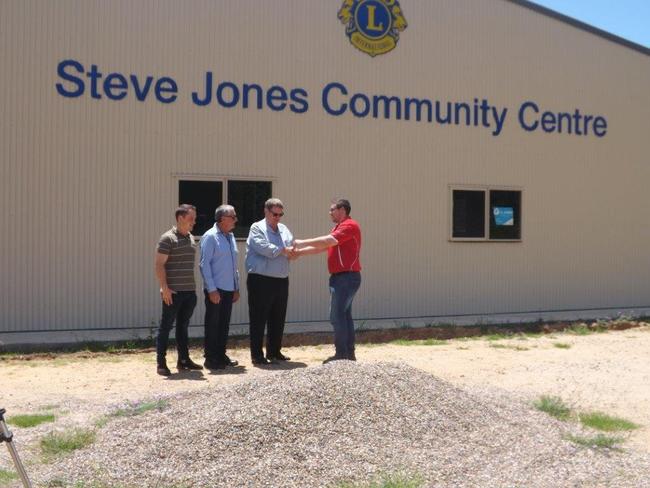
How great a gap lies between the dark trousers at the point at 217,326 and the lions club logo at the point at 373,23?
594cm

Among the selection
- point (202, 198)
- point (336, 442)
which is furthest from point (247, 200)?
point (336, 442)

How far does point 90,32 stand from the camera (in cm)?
1174

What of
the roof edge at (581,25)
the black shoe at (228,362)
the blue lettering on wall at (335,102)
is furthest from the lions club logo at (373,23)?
the black shoe at (228,362)

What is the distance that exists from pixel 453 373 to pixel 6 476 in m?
5.44

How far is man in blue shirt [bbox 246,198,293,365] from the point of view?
9336mm

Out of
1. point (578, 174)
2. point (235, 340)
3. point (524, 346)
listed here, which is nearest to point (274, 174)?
point (235, 340)

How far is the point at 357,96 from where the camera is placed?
13438 millimetres

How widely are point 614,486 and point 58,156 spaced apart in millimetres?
8925

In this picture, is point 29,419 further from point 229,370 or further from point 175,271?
point 229,370

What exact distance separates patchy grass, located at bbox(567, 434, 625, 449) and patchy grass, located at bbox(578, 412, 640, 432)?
0.41 m

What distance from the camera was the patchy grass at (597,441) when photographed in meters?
6.20

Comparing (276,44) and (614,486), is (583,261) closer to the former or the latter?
(276,44)

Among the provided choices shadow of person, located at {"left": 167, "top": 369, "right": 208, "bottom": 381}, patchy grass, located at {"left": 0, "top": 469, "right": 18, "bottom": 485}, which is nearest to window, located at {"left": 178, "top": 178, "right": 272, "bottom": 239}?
shadow of person, located at {"left": 167, "top": 369, "right": 208, "bottom": 381}

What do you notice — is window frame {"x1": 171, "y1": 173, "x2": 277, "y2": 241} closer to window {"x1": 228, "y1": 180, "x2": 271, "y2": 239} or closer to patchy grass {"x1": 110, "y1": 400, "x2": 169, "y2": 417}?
window {"x1": 228, "y1": 180, "x2": 271, "y2": 239}
